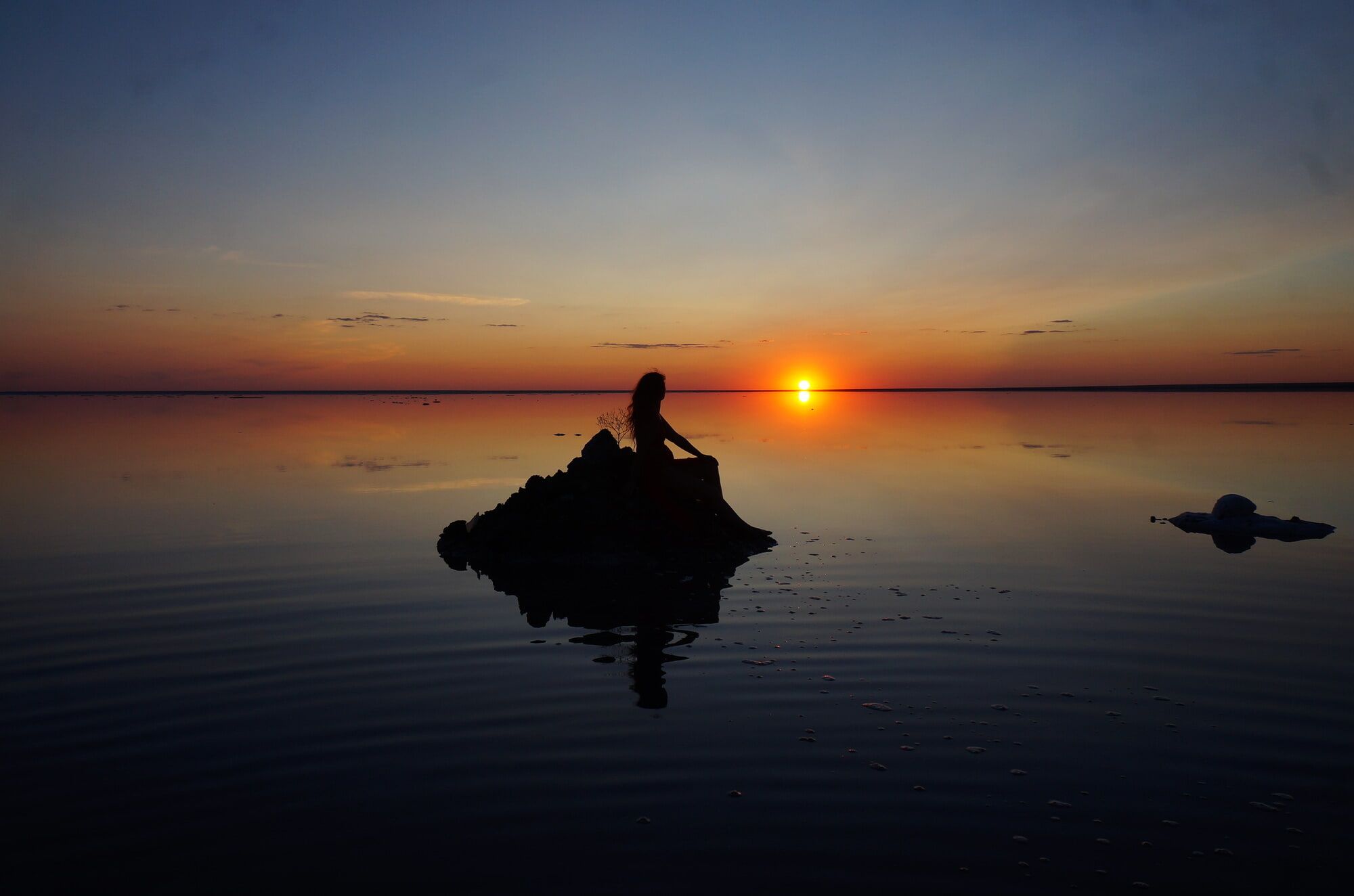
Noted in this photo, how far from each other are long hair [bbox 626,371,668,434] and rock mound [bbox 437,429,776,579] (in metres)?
1.10

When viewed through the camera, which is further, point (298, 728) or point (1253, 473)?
point (1253, 473)

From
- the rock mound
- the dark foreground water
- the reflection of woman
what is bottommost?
the dark foreground water

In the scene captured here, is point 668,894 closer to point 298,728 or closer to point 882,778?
point 882,778

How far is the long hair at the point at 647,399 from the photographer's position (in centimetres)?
1817

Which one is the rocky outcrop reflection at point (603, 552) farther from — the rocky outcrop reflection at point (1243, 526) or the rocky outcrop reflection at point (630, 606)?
the rocky outcrop reflection at point (1243, 526)

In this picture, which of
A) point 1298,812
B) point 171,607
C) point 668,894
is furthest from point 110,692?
point 1298,812

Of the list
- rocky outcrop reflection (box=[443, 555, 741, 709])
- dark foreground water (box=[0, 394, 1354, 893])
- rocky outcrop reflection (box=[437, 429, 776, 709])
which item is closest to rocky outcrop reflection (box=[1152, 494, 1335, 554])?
dark foreground water (box=[0, 394, 1354, 893])

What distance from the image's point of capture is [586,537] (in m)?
17.7

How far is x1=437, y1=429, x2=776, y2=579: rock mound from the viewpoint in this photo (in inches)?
668

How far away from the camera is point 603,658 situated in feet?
35.8

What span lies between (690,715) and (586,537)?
903 cm

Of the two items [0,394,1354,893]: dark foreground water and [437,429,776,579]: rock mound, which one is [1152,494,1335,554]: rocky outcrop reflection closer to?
[0,394,1354,893]: dark foreground water

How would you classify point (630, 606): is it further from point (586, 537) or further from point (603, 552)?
point (586, 537)

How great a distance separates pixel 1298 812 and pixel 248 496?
2585cm
